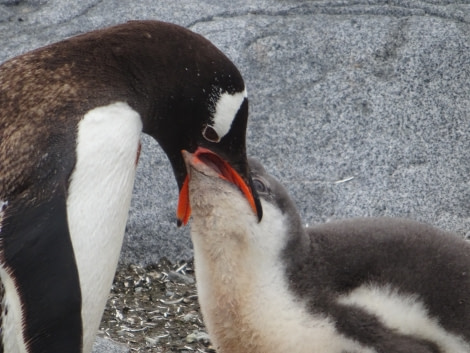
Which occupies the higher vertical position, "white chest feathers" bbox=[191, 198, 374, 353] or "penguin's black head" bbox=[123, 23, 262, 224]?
"penguin's black head" bbox=[123, 23, 262, 224]

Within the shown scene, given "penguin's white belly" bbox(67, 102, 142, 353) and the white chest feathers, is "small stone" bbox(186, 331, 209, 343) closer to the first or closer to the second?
the white chest feathers

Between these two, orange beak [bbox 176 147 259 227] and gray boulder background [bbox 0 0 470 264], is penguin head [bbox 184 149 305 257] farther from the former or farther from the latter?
gray boulder background [bbox 0 0 470 264]

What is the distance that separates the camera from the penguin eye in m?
2.57

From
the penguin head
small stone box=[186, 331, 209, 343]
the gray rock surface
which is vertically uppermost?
the penguin head

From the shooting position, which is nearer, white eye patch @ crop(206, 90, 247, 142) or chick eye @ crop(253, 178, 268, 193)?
white eye patch @ crop(206, 90, 247, 142)

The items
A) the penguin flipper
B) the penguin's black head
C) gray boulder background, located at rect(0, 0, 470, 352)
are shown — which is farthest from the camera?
gray boulder background, located at rect(0, 0, 470, 352)

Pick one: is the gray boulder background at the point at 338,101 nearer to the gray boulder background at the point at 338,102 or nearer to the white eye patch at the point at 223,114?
the gray boulder background at the point at 338,102

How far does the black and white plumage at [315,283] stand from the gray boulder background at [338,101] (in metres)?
1.13

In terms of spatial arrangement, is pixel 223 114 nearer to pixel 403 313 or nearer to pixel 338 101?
pixel 403 313

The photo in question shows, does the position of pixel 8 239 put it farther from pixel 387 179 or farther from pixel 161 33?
pixel 387 179

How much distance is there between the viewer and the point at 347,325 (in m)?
2.80

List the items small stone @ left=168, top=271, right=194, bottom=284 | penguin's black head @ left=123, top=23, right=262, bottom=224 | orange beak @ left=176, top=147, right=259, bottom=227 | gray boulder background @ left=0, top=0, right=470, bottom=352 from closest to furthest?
penguin's black head @ left=123, top=23, right=262, bottom=224, orange beak @ left=176, top=147, right=259, bottom=227, small stone @ left=168, top=271, right=194, bottom=284, gray boulder background @ left=0, top=0, right=470, bottom=352

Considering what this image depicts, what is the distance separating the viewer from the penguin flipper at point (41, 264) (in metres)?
2.21

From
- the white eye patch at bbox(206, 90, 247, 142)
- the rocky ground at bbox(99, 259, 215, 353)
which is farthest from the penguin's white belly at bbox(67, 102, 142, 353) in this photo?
the rocky ground at bbox(99, 259, 215, 353)
